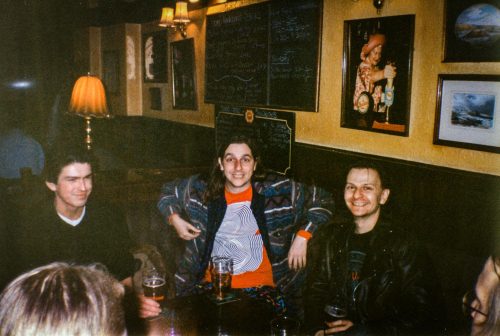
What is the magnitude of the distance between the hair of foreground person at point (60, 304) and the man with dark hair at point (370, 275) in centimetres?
104

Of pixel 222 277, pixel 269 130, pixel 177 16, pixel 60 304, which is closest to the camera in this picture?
pixel 60 304

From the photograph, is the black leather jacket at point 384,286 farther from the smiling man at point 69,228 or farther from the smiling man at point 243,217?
the smiling man at point 69,228

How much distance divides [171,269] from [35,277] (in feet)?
7.71

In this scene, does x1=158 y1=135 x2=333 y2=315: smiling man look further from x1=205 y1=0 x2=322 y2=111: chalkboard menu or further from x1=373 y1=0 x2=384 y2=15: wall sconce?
x1=205 y1=0 x2=322 y2=111: chalkboard menu

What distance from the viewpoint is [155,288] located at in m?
1.67

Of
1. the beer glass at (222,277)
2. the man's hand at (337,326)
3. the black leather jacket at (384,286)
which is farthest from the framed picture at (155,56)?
the man's hand at (337,326)

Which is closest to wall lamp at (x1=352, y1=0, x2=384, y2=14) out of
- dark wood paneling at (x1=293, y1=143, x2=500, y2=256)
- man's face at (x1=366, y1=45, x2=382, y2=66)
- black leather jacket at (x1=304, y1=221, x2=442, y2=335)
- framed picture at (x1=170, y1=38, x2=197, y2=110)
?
man's face at (x1=366, y1=45, x2=382, y2=66)

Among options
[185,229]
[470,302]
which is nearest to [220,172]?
[185,229]

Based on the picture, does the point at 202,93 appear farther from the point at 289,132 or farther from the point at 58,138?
the point at 58,138

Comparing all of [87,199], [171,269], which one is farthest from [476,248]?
[87,199]

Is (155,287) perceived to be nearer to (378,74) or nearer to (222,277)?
(222,277)

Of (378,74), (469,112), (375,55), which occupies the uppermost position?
(375,55)

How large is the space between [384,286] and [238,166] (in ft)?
3.29

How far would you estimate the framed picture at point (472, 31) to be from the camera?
2.68 m
